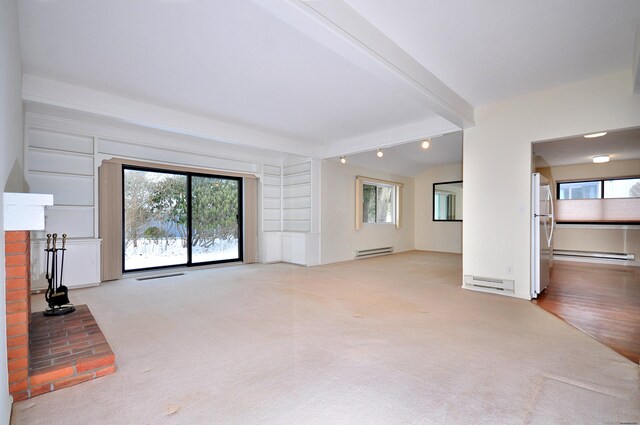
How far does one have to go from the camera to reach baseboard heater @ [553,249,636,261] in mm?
6711

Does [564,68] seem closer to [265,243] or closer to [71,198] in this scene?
[265,243]

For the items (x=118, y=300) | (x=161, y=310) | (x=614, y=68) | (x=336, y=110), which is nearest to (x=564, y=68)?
(x=614, y=68)

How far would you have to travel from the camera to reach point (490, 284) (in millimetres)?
4352

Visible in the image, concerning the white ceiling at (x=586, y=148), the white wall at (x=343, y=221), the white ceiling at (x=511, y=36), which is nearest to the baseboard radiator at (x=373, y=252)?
the white wall at (x=343, y=221)

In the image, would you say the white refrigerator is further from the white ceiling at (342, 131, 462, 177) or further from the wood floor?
the white ceiling at (342, 131, 462, 177)

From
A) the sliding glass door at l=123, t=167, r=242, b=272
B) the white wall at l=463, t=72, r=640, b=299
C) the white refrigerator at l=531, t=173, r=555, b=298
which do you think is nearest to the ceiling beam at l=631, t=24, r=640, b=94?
the white wall at l=463, t=72, r=640, b=299

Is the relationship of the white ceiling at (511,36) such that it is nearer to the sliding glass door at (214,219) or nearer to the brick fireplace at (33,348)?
the brick fireplace at (33,348)

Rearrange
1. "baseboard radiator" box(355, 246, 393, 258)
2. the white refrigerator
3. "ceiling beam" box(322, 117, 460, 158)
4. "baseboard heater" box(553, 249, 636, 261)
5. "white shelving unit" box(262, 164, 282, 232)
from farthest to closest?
"baseboard radiator" box(355, 246, 393, 258) → "white shelving unit" box(262, 164, 282, 232) → "baseboard heater" box(553, 249, 636, 261) → "ceiling beam" box(322, 117, 460, 158) → the white refrigerator

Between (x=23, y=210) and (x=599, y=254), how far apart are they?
971 centimetres

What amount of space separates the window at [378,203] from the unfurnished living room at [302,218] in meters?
1.71

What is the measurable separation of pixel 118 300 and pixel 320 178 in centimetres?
443

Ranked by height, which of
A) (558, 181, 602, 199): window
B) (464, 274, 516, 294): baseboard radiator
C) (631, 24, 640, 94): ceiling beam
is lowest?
(464, 274, 516, 294): baseboard radiator

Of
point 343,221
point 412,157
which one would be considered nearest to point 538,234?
point 343,221

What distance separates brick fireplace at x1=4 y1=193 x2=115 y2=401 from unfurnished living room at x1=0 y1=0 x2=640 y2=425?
0.05ft
